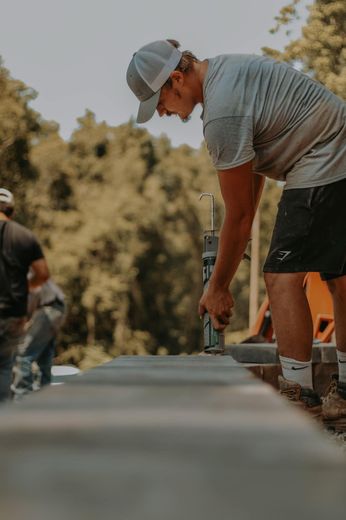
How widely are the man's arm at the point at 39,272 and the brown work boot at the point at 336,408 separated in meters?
2.35

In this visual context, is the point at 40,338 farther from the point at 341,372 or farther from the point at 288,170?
the point at 288,170

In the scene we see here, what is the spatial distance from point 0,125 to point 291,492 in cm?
2728

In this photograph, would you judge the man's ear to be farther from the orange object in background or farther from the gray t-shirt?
the orange object in background

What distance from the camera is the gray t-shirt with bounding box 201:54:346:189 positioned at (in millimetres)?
2855

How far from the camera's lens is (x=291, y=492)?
624 mm

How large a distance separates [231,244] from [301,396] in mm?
679

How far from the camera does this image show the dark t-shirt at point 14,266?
4742 millimetres

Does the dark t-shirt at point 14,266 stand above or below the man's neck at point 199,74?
below

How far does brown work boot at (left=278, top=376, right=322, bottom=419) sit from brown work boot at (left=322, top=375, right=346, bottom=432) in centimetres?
10

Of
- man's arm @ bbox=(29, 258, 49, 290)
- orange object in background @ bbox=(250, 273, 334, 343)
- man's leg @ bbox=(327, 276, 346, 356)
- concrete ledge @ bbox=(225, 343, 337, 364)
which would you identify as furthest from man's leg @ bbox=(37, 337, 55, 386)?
man's leg @ bbox=(327, 276, 346, 356)

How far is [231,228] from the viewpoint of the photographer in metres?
2.90

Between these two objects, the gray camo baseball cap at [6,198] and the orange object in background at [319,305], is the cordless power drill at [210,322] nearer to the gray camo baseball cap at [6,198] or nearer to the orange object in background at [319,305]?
the gray camo baseball cap at [6,198]

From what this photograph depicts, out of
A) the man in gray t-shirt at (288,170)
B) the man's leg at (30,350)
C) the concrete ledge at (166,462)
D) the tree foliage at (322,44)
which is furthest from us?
the tree foliage at (322,44)

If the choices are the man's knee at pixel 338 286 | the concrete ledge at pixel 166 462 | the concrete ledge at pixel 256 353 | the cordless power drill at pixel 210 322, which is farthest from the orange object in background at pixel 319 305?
the concrete ledge at pixel 166 462
